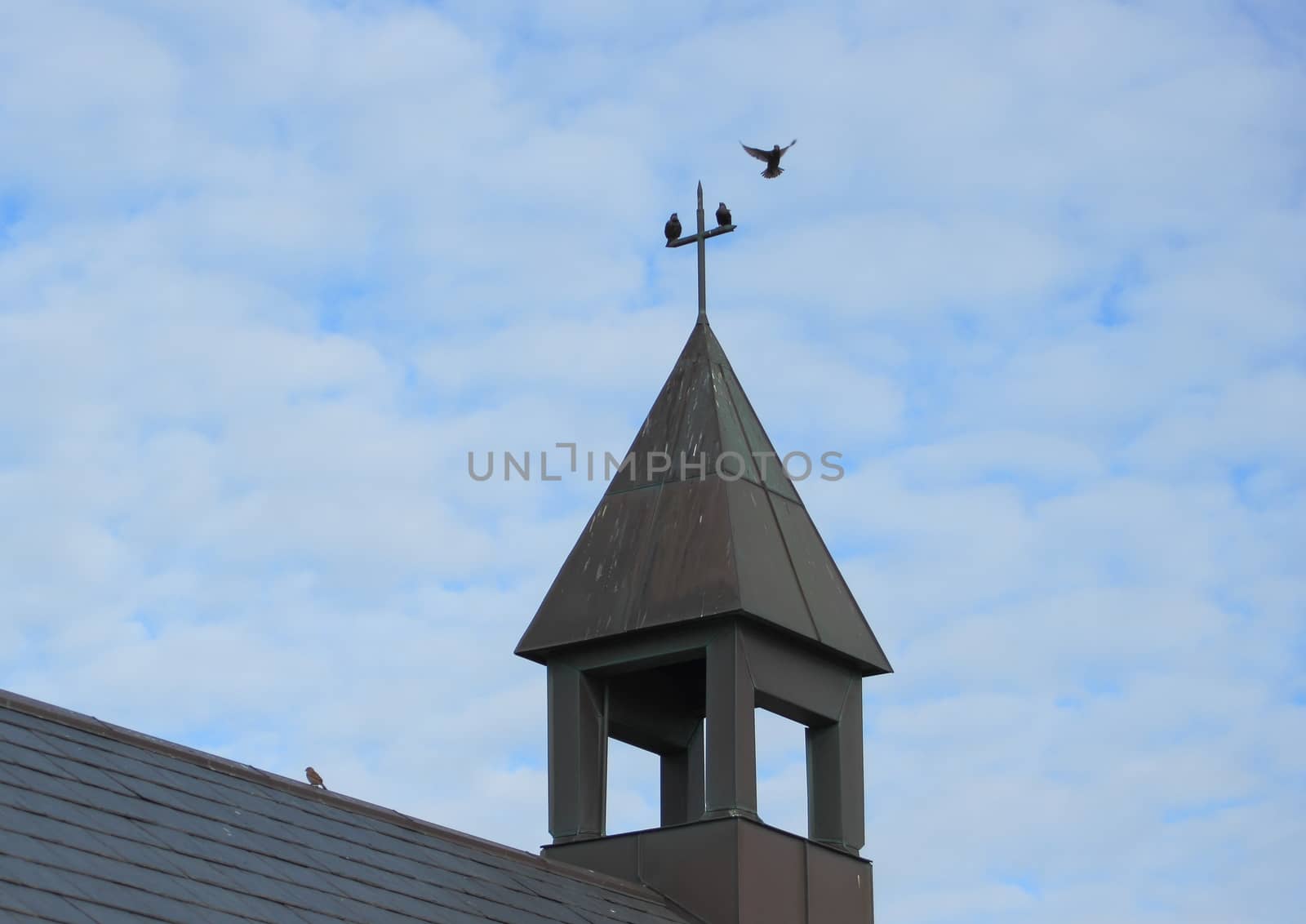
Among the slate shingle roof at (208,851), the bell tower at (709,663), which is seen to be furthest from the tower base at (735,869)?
the slate shingle roof at (208,851)

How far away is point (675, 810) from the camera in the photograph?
2094cm

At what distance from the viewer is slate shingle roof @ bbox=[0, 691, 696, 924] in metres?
11.2

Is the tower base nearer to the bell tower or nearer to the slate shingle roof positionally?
the bell tower

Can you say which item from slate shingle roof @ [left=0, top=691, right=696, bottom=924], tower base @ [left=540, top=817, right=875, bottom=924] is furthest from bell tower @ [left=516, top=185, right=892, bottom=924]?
slate shingle roof @ [left=0, top=691, right=696, bottom=924]

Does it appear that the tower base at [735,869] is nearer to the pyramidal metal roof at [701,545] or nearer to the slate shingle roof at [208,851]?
the slate shingle roof at [208,851]

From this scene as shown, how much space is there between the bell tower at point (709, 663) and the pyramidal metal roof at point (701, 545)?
0.07 feet

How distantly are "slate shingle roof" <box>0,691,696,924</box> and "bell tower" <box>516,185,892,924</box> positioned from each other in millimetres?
1845

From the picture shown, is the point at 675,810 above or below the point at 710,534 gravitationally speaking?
below

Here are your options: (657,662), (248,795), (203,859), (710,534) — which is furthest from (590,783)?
(203,859)

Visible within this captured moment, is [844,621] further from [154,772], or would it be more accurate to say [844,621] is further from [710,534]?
[154,772]

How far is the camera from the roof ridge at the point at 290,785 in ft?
44.3

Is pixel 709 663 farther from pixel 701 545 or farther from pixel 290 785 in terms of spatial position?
pixel 290 785

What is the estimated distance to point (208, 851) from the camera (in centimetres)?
1265

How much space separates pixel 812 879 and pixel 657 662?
2239 millimetres
